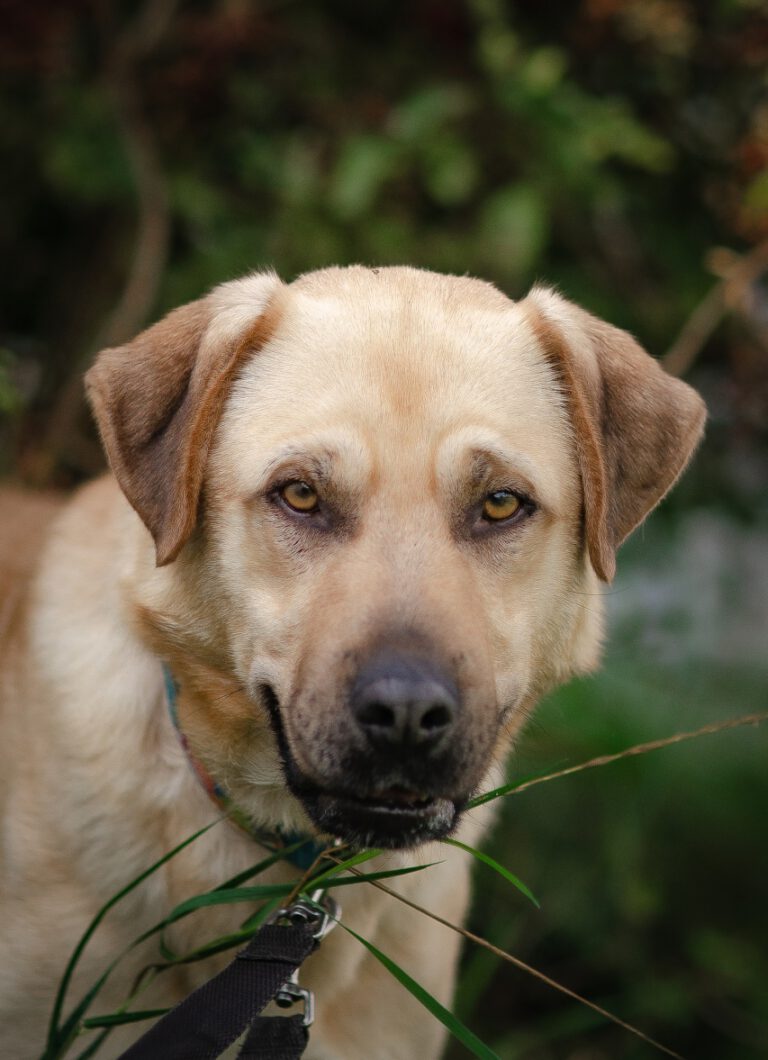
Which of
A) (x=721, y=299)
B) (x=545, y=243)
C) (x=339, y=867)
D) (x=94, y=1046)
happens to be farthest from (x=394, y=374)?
(x=545, y=243)

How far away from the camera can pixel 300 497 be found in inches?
105

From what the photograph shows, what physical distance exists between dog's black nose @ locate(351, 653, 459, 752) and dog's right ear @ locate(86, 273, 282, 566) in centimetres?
64

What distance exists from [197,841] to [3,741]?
2.17 ft

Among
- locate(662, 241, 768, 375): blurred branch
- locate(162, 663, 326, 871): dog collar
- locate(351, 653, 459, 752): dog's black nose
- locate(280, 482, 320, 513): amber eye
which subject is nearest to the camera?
locate(351, 653, 459, 752): dog's black nose

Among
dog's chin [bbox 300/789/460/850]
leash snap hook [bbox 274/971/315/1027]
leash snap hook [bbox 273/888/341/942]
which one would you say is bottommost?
leash snap hook [bbox 274/971/315/1027]

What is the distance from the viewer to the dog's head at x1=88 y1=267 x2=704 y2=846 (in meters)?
2.40

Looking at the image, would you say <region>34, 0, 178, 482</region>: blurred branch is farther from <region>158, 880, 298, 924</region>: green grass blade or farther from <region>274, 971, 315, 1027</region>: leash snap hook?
<region>274, 971, 315, 1027</region>: leash snap hook

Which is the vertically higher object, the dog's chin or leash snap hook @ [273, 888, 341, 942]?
the dog's chin

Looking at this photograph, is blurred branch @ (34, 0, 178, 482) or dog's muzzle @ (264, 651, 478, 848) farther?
blurred branch @ (34, 0, 178, 482)

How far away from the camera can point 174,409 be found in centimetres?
283

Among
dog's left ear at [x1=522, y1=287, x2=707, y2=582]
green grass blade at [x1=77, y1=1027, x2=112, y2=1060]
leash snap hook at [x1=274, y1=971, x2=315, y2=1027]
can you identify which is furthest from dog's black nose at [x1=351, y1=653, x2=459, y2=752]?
green grass blade at [x1=77, y1=1027, x2=112, y2=1060]

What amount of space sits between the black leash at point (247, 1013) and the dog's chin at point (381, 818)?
0.21m

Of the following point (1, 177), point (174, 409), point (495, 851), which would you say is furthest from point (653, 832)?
point (1, 177)

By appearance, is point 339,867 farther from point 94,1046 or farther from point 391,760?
point 94,1046
